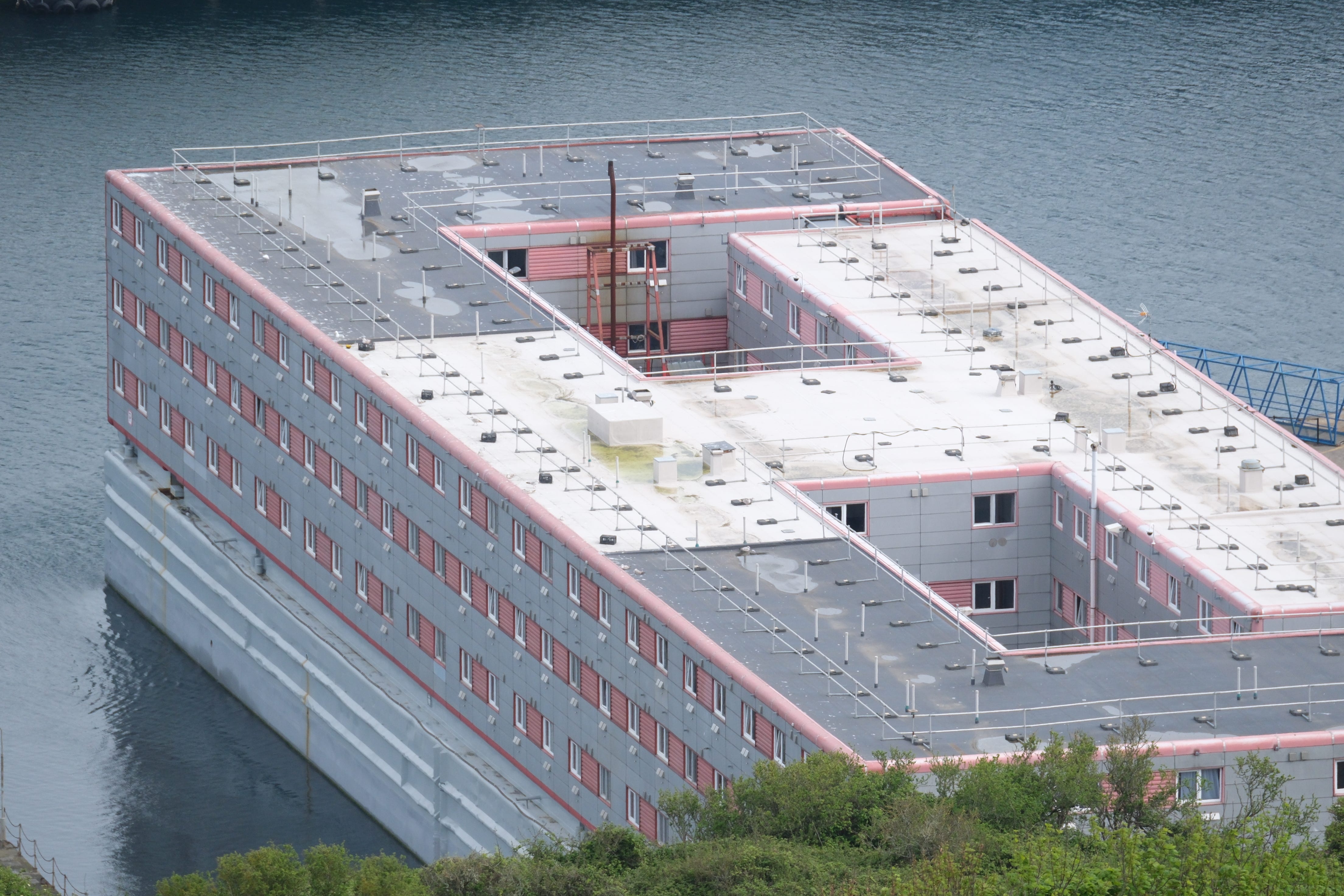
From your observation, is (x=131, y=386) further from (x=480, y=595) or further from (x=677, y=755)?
(x=677, y=755)

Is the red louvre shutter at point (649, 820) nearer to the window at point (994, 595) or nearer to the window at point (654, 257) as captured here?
the window at point (994, 595)

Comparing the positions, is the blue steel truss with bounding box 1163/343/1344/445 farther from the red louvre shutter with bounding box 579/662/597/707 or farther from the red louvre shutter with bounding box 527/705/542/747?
the red louvre shutter with bounding box 579/662/597/707

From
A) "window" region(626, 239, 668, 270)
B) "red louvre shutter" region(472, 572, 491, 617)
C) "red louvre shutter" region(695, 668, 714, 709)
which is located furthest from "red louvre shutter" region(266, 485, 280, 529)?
"red louvre shutter" region(695, 668, 714, 709)

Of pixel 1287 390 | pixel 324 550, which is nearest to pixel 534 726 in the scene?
pixel 324 550

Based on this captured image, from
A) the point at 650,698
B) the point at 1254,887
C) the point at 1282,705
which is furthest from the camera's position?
the point at 650,698

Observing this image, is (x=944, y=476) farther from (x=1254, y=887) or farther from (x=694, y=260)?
(x=1254, y=887)

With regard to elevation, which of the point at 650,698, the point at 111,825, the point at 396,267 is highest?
the point at 396,267

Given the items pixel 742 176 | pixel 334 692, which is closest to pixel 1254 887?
pixel 334 692
